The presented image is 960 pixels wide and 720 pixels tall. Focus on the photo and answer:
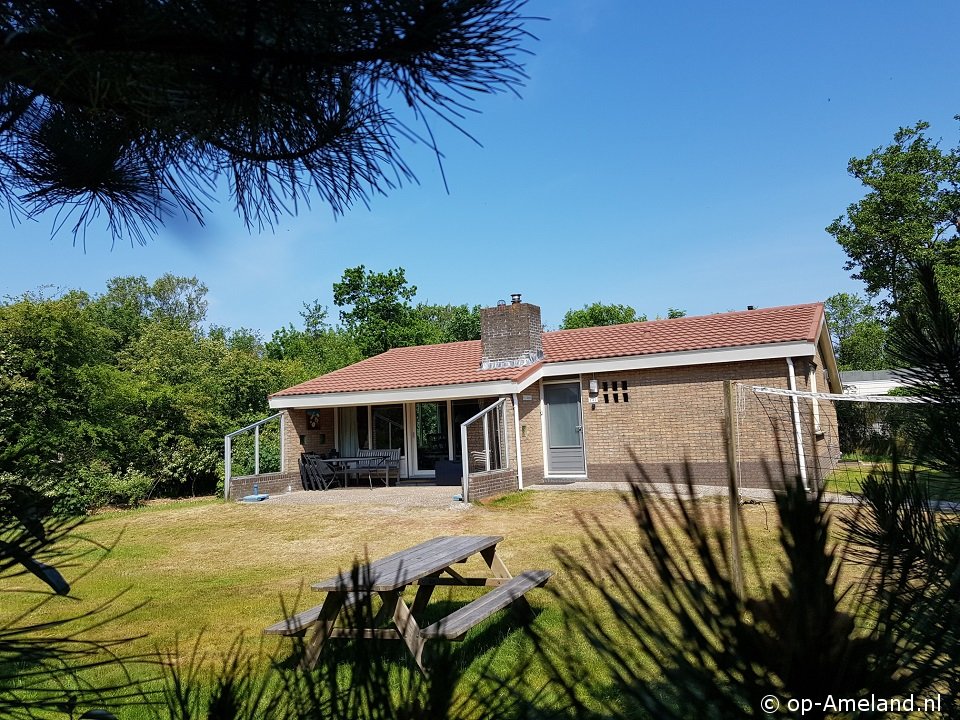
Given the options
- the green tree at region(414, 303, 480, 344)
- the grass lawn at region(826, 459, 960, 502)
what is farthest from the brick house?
the green tree at region(414, 303, 480, 344)

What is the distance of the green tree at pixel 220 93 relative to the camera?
1632mm

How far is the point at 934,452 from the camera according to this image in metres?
1.71

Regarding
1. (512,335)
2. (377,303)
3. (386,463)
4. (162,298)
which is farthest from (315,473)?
(162,298)

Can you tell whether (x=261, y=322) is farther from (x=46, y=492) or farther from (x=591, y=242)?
(x=46, y=492)

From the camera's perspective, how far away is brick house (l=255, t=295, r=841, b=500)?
590 inches

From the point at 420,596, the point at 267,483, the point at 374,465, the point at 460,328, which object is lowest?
the point at 420,596

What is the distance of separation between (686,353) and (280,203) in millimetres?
14244

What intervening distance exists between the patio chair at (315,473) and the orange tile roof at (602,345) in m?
2.05

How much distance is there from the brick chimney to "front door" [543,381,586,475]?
115 cm

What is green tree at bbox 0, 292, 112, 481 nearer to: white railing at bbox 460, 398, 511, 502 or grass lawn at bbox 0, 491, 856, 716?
grass lawn at bbox 0, 491, 856, 716

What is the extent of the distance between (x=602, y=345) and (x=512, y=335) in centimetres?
260

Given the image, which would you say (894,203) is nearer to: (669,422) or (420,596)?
(669,422)

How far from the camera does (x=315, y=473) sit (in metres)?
17.7

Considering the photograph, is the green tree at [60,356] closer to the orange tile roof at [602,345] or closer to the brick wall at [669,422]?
the orange tile roof at [602,345]
